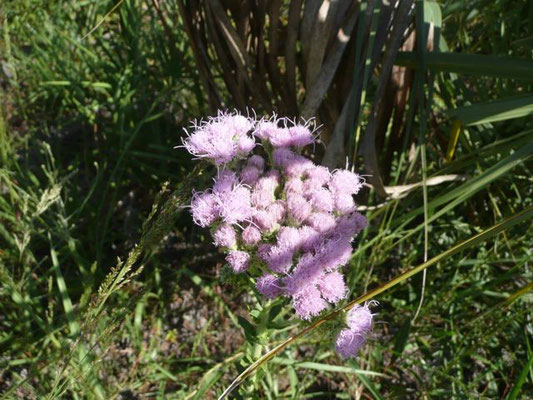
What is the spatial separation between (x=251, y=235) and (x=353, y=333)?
0.31 metres

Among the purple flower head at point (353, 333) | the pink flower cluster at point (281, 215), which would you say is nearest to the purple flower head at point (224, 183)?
the pink flower cluster at point (281, 215)

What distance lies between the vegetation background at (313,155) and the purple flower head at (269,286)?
16cm

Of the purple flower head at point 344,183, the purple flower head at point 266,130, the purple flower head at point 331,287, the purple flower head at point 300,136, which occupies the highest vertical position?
the purple flower head at point 266,130

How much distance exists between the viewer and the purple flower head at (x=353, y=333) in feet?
3.79

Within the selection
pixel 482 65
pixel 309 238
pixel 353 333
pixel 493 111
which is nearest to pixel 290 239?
pixel 309 238

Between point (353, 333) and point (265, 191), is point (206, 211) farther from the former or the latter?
point (353, 333)

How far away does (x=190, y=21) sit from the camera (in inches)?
65.4

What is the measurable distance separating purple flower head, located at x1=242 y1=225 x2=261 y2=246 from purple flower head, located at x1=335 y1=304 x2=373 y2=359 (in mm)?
266

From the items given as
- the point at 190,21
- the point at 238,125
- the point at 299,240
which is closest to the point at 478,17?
the point at 190,21

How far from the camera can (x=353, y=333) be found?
115cm

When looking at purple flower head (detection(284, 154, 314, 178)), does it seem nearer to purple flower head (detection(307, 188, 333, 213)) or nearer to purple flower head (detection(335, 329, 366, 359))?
purple flower head (detection(307, 188, 333, 213))

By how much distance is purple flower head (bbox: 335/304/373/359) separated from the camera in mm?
1155

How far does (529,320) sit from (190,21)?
1.45 metres

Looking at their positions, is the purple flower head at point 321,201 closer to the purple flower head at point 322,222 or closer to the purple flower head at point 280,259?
the purple flower head at point 322,222
